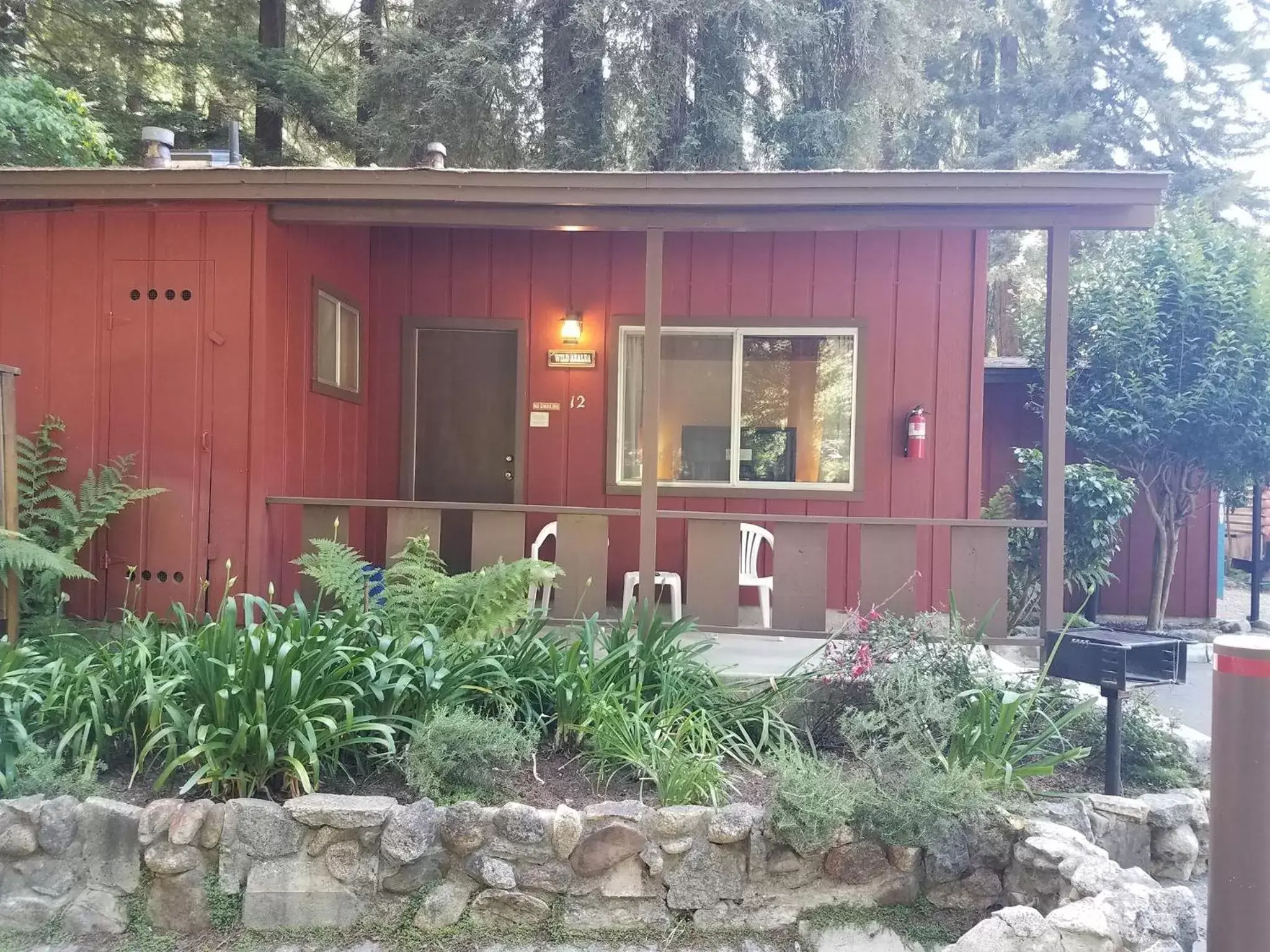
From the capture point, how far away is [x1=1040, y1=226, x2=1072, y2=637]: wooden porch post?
3896mm

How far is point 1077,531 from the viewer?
6.32 meters

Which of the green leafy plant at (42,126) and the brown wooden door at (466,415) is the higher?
the green leafy plant at (42,126)

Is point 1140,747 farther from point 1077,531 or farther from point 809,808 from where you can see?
point 1077,531

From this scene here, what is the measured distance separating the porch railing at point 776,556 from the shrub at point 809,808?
1.57m

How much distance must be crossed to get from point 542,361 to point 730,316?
56.0 inches

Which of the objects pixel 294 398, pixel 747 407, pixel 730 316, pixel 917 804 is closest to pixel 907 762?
pixel 917 804

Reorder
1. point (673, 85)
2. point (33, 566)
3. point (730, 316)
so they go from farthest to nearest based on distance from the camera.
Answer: point (673, 85)
point (730, 316)
point (33, 566)

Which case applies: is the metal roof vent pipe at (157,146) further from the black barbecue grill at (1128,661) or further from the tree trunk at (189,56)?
the tree trunk at (189,56)

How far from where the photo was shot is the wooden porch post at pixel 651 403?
4.08m

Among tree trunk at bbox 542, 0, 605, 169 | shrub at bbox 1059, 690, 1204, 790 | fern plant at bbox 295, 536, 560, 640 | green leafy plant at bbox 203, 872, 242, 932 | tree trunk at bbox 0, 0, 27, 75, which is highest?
tree trunk at bbox 0, 0, 27, 75

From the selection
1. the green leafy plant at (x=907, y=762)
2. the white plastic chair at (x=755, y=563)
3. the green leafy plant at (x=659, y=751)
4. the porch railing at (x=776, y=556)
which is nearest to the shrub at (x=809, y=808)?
the green leafy plant at (x=907, y=762)

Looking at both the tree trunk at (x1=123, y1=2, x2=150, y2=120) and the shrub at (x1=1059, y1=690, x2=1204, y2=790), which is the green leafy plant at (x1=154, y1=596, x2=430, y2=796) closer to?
the shrub at (x1=1059, y1=690, x2=1204, y2=790)

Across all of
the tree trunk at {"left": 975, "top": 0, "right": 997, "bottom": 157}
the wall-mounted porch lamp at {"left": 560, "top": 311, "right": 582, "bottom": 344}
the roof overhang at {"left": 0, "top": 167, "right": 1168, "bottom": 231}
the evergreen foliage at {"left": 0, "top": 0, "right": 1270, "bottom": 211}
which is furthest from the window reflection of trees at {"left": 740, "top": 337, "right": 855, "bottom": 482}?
the tree trunk at {"left": 975, "top": 0, "right": 997, "bottom": 157}

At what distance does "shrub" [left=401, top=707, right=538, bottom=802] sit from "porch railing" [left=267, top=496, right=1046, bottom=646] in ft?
4.62
